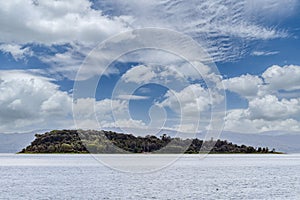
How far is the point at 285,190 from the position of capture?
58.4 m

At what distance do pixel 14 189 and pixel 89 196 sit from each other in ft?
44.5

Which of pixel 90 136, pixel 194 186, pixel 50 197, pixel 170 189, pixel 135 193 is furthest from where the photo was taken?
pixel 90 136

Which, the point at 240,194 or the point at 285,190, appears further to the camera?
the point at 285,190

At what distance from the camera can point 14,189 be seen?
59.6 metres

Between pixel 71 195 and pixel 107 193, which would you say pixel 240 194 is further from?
pixel 71 195

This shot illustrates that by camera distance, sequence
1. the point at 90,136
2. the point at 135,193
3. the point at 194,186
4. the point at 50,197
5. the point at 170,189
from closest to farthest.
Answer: the point at 50,197 < the point at 135,193 < the point at 170,189 < the point at 194,186 < the point at 90,136

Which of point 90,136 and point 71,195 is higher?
point 90,136

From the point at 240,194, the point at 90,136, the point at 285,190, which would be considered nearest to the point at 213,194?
the point at 240,194

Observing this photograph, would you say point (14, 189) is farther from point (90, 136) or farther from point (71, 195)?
point (90, 136)

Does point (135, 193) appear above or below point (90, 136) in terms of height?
below

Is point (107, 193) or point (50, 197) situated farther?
point (107, 193)

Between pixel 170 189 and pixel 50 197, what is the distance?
1579 cm

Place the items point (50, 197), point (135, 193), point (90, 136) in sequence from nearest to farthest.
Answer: point (50, 197)
point (135, 193)
point (90, 136)

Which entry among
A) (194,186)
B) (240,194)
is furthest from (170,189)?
(240,194)
